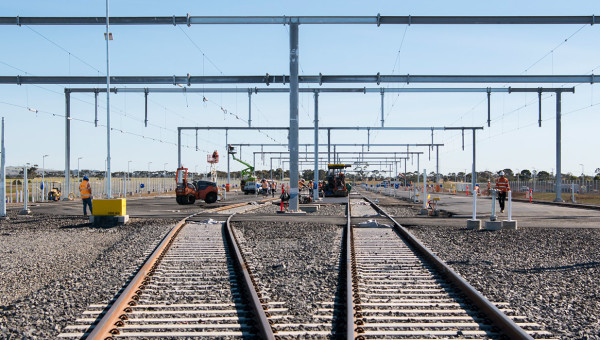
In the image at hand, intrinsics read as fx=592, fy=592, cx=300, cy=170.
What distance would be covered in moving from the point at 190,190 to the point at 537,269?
28642 mm

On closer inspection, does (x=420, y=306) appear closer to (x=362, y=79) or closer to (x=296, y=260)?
(x=296, y=260)

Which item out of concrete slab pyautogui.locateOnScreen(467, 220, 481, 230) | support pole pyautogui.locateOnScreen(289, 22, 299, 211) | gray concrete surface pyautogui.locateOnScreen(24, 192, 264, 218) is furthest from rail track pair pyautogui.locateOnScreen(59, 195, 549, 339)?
gray concrete surface pyautogui.locateOnScreen(24, 192, 264, 218)

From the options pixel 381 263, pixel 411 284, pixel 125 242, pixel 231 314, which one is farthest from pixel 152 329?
pixel 125 242

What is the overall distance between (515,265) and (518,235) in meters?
5.72

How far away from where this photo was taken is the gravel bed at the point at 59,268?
676cm

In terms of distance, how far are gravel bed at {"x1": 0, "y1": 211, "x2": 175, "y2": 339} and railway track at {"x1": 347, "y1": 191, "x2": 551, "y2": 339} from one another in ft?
11.2

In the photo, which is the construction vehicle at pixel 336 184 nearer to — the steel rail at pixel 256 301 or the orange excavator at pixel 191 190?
the orange excavator at pixel 191 190

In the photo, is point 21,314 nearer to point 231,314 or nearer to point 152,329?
point 152,329

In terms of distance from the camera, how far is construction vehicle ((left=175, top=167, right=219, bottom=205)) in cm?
3634

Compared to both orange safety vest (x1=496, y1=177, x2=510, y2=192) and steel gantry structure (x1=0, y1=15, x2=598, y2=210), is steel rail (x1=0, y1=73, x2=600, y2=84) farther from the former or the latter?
orange safety vest (x1=496, y1=177, x2=510, y2=192)

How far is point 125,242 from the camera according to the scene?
14.6 metres

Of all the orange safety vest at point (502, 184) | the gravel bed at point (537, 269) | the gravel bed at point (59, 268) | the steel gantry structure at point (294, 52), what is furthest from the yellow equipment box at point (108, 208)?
the orange safety vest at point (502, 184)

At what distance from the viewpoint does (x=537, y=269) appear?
10.4m

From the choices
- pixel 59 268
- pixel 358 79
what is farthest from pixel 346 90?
pixel 59 268
